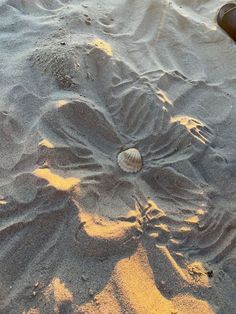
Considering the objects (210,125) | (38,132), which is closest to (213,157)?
(210,125)

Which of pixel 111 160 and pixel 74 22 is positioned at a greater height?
pixel 74 22

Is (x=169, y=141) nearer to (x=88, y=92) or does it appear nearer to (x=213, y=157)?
(x=213, y=157)

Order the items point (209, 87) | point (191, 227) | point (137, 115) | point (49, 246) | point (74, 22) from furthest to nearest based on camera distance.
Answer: point (74, 22) < point (209, 87) < point (137, 115) < point (191, 227) < point (49, 246)

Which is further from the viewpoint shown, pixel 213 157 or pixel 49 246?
pixel 213 157

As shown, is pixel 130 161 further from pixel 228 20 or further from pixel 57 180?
pixel 228 20

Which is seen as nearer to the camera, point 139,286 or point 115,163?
point 139,286

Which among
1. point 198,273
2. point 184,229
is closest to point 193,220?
point 184,229

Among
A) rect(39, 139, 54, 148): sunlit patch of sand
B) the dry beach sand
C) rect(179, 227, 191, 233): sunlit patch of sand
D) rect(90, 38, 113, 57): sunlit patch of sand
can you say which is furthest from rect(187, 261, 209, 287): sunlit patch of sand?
rect(90, 38, 113, 57): sunlit patch of sand
